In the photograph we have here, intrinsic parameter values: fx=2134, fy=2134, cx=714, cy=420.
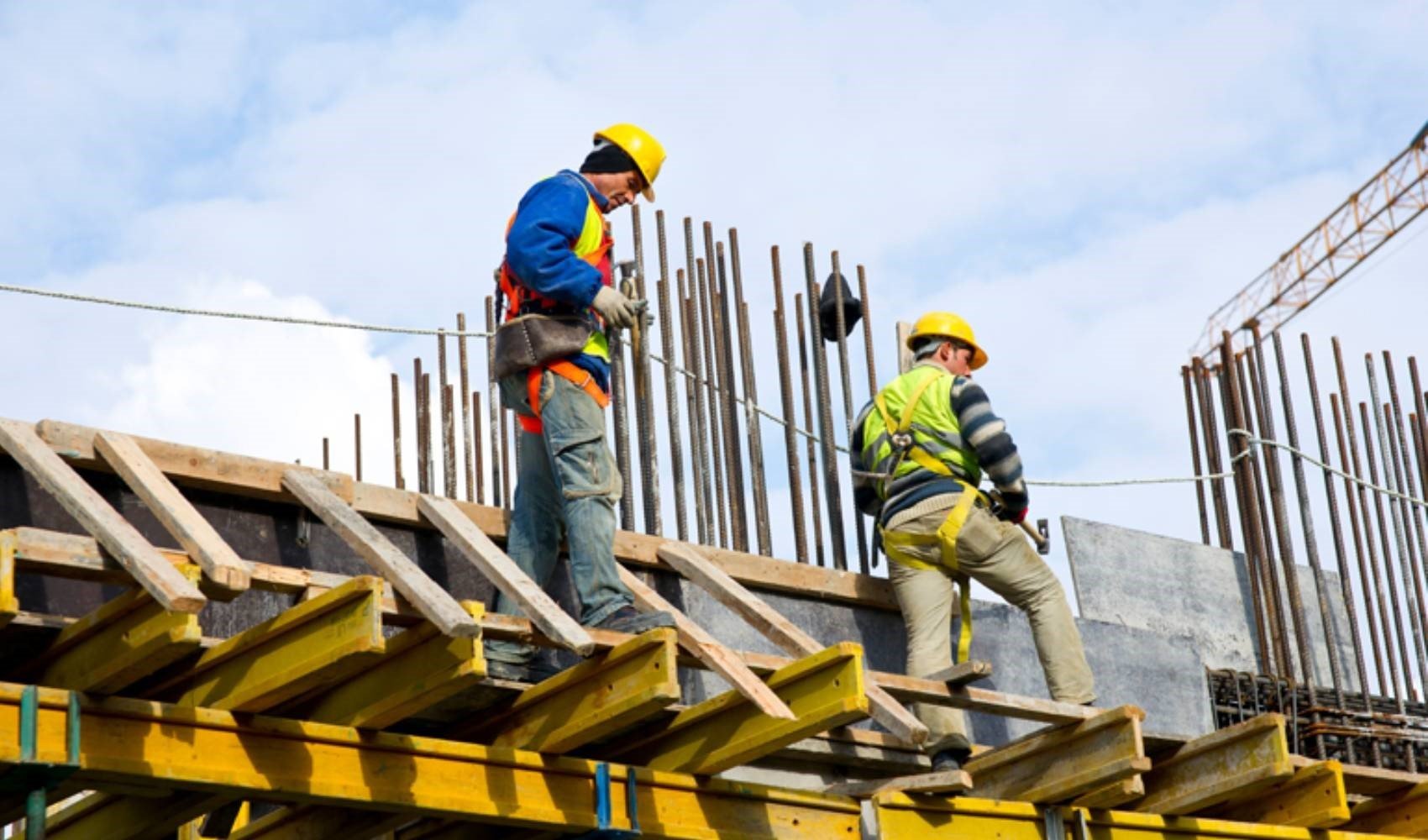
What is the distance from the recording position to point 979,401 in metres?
9.41

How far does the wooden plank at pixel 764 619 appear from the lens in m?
7.50

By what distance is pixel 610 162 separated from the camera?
8.73 meters

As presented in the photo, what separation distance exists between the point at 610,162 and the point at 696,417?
2.19m

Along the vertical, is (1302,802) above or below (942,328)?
below

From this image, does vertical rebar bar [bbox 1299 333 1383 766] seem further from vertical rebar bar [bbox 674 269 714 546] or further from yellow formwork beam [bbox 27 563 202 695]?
yellow formwork beam [bbox 27 563 202 695]

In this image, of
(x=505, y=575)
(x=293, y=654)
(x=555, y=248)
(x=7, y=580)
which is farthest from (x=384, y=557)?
(x=555, y=248)

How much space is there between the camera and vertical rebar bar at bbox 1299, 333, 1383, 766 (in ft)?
40.2

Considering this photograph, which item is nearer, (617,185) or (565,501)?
(565,501)

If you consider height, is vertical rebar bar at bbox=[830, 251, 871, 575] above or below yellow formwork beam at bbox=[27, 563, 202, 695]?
above

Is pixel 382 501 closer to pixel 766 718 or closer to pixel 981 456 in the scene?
pixel 766 718

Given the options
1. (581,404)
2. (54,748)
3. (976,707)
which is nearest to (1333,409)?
(976,707)

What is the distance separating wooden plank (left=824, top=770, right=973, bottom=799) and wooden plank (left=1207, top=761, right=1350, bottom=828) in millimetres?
1819

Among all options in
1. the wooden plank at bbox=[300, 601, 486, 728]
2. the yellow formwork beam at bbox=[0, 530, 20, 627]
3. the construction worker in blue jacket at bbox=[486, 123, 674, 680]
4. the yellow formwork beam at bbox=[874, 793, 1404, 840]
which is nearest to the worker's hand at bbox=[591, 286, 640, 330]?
the construction worker in blue jacket at bbox=[486, 123, 674, 680]

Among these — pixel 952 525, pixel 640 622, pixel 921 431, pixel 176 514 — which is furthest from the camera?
pixel 921 431
